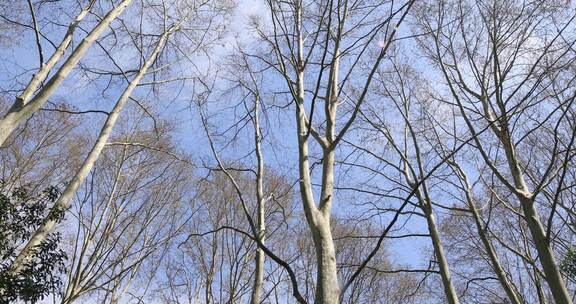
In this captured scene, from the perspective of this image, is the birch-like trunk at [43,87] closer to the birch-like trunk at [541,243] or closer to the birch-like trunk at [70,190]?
the birch-like trunk at [70,190]

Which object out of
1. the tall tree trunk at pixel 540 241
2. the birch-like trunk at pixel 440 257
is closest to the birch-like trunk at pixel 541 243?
the tall tree trunk at pixel 540 241

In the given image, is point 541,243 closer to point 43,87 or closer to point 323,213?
point 323,213

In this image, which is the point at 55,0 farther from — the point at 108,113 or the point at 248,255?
the point at 248,255

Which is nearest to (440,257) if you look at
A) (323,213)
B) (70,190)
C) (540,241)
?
(540,241)

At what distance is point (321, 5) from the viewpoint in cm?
418

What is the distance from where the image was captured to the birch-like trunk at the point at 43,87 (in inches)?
152

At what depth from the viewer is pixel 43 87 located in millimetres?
4250

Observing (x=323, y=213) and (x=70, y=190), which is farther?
(x=70, y=190)

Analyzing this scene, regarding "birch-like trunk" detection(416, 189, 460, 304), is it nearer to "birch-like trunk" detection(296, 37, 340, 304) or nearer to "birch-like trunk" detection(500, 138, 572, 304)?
"birch-like trunk" detection(500, 138, 572, 304)

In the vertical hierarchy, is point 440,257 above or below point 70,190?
below

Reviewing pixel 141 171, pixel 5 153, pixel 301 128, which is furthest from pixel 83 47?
pixel 5 153

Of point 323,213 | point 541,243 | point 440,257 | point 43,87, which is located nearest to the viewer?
point 323,213

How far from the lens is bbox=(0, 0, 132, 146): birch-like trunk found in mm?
3859

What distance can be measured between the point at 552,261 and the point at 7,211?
4906 millimetres
